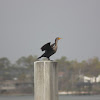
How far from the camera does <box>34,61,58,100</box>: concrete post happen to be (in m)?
16.6

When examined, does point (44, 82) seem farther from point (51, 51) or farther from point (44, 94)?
point (51, 51)

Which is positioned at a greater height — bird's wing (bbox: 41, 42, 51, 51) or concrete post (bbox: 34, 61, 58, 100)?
bird's wing (bbox: 41, 42, 51, 51)

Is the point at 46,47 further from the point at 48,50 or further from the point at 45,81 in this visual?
the point at 45,81

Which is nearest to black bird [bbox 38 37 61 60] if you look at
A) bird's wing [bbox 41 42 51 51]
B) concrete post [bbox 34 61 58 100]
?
bird's wing [bbox 41 42 51 51]

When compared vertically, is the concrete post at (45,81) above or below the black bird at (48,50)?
below

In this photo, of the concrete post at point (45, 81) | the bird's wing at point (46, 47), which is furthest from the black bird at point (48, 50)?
the concrete post at point (45, 81)

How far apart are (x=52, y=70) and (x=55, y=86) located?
549mm

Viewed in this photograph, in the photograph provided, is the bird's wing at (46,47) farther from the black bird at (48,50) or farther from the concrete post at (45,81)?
the concrete post at (45,81)

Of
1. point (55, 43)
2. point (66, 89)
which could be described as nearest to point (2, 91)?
point (66, 89)

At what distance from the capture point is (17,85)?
200 meters

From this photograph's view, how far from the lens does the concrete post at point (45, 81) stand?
54.5 ft

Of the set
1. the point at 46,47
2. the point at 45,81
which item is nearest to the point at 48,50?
the point at 46,47

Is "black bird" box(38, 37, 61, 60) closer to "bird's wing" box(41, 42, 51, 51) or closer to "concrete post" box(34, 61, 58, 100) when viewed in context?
"bird's wing" box(41, 42, 51, 51)

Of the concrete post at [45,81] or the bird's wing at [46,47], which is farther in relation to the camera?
the bird's wing at [46,47]
